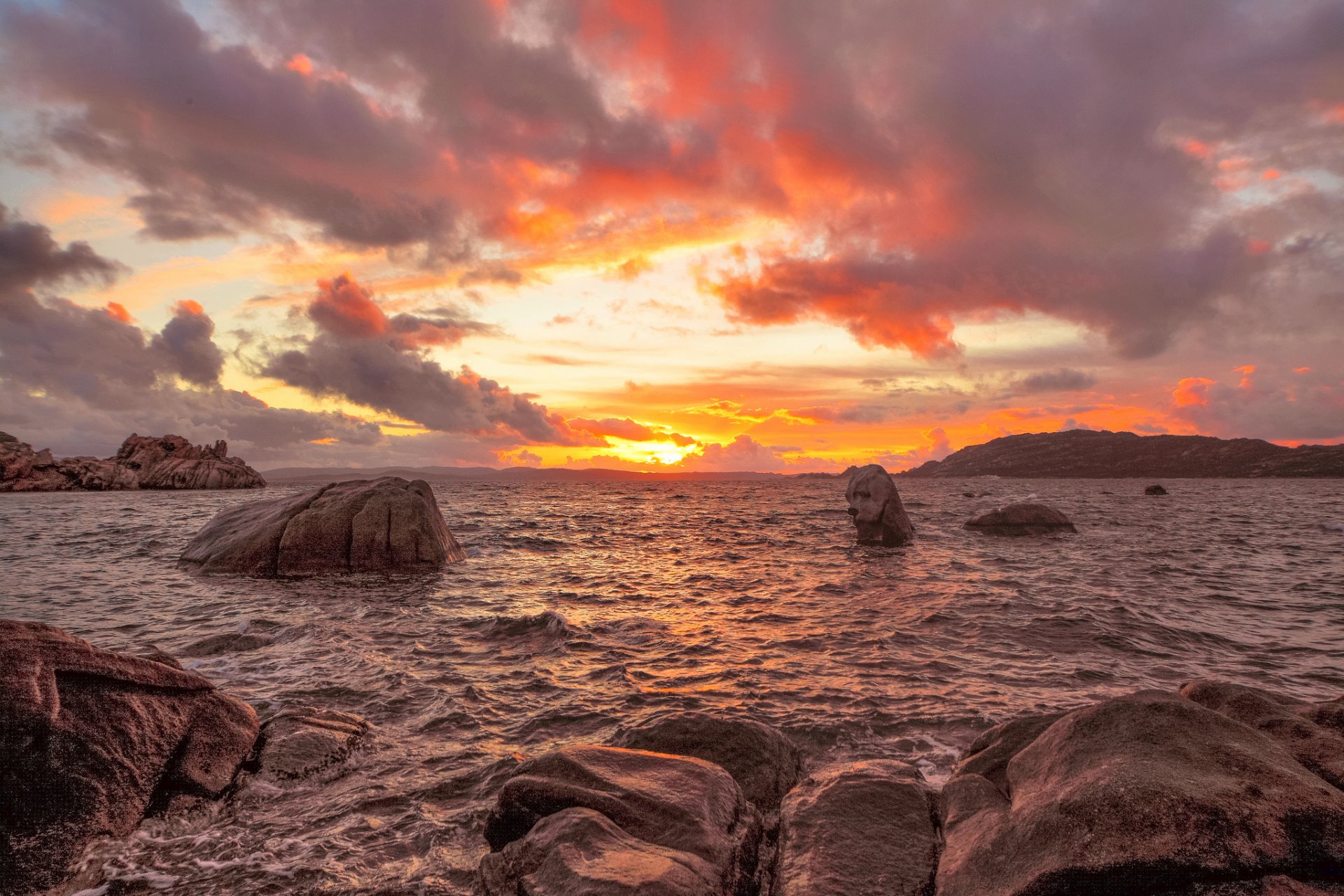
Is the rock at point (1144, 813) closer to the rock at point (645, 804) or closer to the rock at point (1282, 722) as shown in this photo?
the rock at point (1282, 722)

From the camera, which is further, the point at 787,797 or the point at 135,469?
the point at 135,469

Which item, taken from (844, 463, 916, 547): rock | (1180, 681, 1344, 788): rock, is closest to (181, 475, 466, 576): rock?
(844, 463, 916, 547): rock

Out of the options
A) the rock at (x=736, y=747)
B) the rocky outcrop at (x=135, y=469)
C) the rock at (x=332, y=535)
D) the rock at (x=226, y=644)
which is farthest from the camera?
the rocky outcrop at (x=135, y=469)

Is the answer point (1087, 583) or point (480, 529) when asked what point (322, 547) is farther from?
point (1087, 583)

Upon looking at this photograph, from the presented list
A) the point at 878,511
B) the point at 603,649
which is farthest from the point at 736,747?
the point at 878,511

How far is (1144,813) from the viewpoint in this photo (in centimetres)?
377

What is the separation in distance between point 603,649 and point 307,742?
5.48 meters

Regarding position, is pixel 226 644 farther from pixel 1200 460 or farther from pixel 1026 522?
pixel 1200 460

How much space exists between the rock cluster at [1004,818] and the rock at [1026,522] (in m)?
27.1

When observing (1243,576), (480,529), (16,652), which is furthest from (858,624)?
(480,529)

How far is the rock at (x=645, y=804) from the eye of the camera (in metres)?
4.52

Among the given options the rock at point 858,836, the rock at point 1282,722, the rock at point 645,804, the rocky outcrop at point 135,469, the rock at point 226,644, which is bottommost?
the rock at point 226,644

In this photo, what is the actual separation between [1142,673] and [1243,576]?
43.7 ft

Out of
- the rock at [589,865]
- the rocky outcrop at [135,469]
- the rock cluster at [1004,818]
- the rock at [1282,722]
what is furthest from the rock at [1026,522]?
the rocky outcrop at [135,469]
